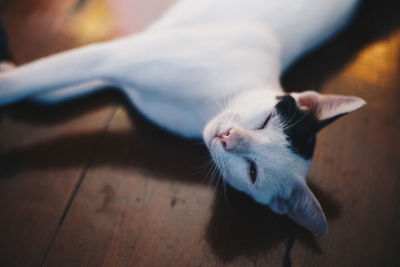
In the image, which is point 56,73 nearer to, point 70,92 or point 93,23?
point 70,92

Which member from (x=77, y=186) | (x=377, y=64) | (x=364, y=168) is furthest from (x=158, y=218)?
(x=377, y=64)

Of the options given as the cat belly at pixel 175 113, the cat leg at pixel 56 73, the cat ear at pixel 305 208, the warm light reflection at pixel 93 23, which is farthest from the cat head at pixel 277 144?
the warm light reflection at pixel 93 23

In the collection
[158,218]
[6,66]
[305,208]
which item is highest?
[6,66]

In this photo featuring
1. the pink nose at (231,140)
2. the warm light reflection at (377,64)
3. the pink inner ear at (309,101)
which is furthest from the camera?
the warm light reflection at (377,64)

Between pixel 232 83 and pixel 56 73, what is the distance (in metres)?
0.52

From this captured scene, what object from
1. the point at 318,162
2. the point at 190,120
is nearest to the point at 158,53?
the point at 190,120

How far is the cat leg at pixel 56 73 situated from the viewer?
73 centimetres

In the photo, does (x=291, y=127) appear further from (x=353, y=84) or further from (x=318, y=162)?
(x=353, y=84)

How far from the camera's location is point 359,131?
34.8 inches

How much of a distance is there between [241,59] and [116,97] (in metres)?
0.47

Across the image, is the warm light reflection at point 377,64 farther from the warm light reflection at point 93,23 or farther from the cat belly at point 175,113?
the warm light reflection at point 93,23

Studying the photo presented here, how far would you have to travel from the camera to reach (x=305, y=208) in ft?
1.99

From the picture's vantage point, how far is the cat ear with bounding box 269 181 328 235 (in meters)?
0.58

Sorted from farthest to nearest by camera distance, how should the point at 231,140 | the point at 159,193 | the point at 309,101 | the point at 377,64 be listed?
the point at 377,64, the point at 159,193, the point at 309,101, the point at 231,140
